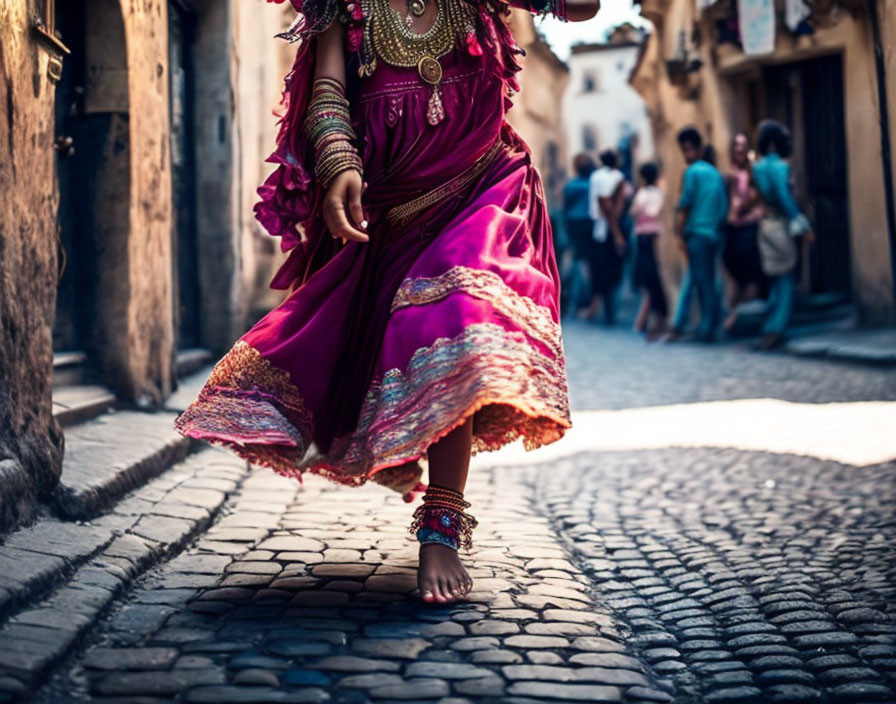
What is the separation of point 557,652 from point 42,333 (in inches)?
75.3

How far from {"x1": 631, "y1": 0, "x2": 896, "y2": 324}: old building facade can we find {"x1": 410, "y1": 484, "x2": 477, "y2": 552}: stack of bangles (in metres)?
6.70

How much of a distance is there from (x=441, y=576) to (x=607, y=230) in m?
11.7

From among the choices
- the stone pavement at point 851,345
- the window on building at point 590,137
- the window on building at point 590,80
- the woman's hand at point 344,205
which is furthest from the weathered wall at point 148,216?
the window on building at point 590,137

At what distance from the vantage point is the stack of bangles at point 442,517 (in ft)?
10.1

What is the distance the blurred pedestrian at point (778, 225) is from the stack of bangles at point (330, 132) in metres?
8.14

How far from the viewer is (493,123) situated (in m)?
3.32

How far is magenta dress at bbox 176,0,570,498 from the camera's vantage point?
2965 millimetres

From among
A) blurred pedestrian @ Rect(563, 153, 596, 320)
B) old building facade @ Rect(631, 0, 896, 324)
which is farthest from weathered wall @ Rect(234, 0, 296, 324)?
blurred pedestrian @ Rect(563, 153, 596, 320)

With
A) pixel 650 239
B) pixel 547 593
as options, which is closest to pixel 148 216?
pixel 547 593

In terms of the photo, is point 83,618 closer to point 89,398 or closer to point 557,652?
point 557,652

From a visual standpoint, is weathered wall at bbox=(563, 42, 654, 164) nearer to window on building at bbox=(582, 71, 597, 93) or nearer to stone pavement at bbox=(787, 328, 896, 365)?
window on building at bbox=(582, 71, 597, 93)

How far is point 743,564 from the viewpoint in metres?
3.61

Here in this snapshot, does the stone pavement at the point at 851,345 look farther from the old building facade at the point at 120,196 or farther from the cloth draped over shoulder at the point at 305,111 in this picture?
the cloth draped over shoulder at the point at 305,111

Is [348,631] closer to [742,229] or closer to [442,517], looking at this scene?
[442,517]
